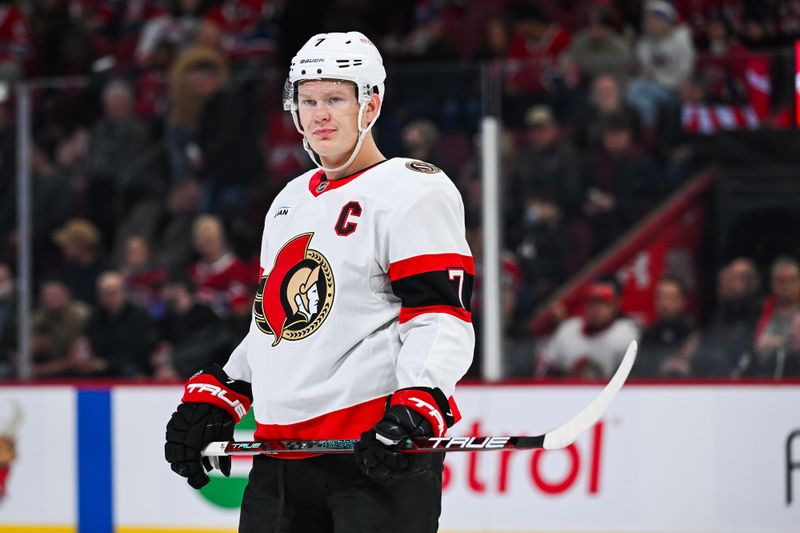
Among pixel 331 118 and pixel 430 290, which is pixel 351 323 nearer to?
pixel 430 290

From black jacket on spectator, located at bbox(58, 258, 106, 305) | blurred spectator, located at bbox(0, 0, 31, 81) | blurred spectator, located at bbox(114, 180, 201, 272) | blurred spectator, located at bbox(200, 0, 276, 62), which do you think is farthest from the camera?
blurred spectator, located at bbox(0, 0, 31, 81)

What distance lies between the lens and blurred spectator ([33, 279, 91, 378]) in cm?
509

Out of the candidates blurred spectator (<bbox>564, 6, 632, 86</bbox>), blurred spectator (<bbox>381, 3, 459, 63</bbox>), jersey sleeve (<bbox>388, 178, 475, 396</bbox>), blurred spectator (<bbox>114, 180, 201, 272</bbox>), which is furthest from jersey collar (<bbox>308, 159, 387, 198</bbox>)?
blurred spectator (<bbox>381, 3, 459, 63</bbox>)

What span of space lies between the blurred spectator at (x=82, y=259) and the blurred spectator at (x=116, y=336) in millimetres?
50

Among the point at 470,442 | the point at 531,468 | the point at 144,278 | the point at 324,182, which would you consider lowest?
the point at 531,468

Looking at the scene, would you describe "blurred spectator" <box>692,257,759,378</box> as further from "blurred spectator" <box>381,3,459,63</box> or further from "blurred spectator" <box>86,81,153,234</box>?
"blurred spectator" <box>381,3,459,63</box>

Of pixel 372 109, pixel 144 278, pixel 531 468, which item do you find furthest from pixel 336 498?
pixel 144 278

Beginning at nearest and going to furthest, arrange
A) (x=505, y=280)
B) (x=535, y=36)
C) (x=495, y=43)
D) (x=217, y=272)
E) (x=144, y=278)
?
(x=505, y=280)
(x=217, y=272)
(x=144, y=278)
(x=495, y=43)
(x=535, y=36)

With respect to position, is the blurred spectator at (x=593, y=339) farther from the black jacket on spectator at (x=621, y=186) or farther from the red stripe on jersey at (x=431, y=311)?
the red stripe on jersey at (x=431, y=311)

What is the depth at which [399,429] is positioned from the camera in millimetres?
2178

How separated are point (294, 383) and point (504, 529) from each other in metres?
2.42

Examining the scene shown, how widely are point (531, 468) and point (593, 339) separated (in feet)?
1.50

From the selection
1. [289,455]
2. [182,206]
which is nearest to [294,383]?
[289,455]

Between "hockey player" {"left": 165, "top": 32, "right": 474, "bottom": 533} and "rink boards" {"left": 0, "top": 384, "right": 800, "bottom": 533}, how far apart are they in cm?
224
